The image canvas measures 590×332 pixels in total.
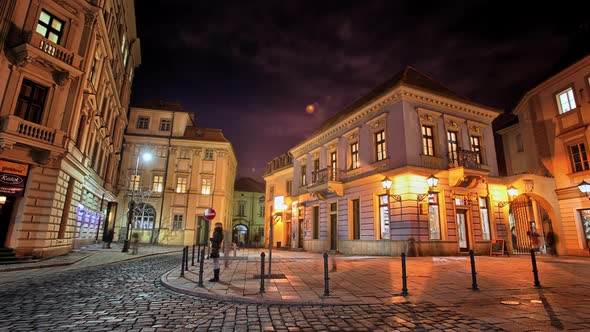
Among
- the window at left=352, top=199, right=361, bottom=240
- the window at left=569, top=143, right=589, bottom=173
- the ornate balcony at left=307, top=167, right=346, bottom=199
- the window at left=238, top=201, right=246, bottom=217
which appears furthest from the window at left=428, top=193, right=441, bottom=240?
the window at left=238, top=201, right=246, bottom=217

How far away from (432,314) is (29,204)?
1731 cm

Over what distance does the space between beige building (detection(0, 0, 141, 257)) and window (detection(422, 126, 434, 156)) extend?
1968 centimetres

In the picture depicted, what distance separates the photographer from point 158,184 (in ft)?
121

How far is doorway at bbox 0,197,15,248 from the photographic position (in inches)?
531

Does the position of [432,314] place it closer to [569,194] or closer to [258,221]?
[569,194]

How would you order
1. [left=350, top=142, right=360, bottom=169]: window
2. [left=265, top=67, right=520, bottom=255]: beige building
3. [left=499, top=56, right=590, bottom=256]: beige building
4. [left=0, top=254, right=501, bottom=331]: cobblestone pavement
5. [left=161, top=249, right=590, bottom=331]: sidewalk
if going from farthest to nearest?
1. [left=350, top=142, right=360, bottom=169]: window
2. [left=499, top=56, right=590, bottom=256]: beige building
3. [left=265, top=67, right=520, bottom=255]: beige building
4. [left=161, top=249, right=590, bottom=331]: sidewalk
5. [left=0, top=254, right=501, bottom=331]: cobblestone pavement

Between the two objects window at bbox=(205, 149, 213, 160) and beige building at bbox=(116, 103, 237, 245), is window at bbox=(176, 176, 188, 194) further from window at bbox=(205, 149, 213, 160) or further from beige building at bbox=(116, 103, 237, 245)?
window at bbox=(205, 149, 213, 160)

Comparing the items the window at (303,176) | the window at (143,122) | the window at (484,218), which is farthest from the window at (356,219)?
the window at (143,122)

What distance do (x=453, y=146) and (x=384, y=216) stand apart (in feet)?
21.1

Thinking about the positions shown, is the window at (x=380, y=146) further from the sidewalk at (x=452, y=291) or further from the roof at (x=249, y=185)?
the roof at (x=249, y=185)

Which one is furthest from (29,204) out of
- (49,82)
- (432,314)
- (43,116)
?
(432,314)

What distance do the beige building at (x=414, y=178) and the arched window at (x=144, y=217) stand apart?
22.9 meters

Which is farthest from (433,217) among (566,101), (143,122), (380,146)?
(143,122)

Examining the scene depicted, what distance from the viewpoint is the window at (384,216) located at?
59.2 ft
